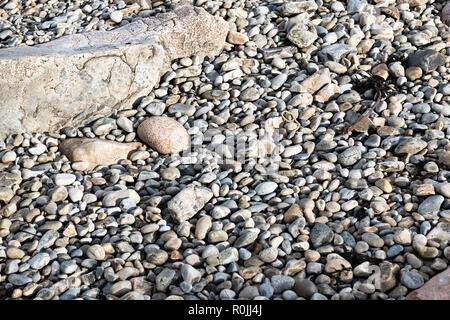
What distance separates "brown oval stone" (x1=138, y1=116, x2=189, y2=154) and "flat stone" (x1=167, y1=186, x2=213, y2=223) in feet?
1.53

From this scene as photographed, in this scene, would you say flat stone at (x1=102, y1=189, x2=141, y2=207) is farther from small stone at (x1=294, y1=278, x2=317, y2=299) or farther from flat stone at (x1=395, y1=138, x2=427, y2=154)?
flat stone at (x1=395, y1=138, x2=427, y2=154)

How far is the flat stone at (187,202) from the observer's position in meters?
2.91

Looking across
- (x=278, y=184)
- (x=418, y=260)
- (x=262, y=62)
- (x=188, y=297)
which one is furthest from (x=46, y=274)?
(x=262, y=62)

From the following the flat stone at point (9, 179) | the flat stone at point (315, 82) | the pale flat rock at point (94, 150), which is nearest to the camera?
the flat stone at point (9, 179)

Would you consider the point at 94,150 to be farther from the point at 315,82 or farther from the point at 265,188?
the point at 315,82

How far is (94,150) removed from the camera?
335 cm

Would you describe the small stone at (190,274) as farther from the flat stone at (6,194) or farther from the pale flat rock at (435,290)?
the flat stone at (6,194)

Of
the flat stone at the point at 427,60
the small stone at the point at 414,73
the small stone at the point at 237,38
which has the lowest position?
the small stone at the point at 414,73

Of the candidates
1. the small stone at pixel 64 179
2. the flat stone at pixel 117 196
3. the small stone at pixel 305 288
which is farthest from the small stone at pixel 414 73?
the small stone at pixel 64 179

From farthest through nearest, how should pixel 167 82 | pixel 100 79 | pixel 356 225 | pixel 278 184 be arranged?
pixel 167 82 < pixel 100 79 < pixel 278 184 < pixel 356 225

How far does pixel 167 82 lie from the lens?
12.8ft

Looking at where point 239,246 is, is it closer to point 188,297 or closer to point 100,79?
point 188,297

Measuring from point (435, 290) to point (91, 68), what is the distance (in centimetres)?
244

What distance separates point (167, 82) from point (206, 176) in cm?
101
